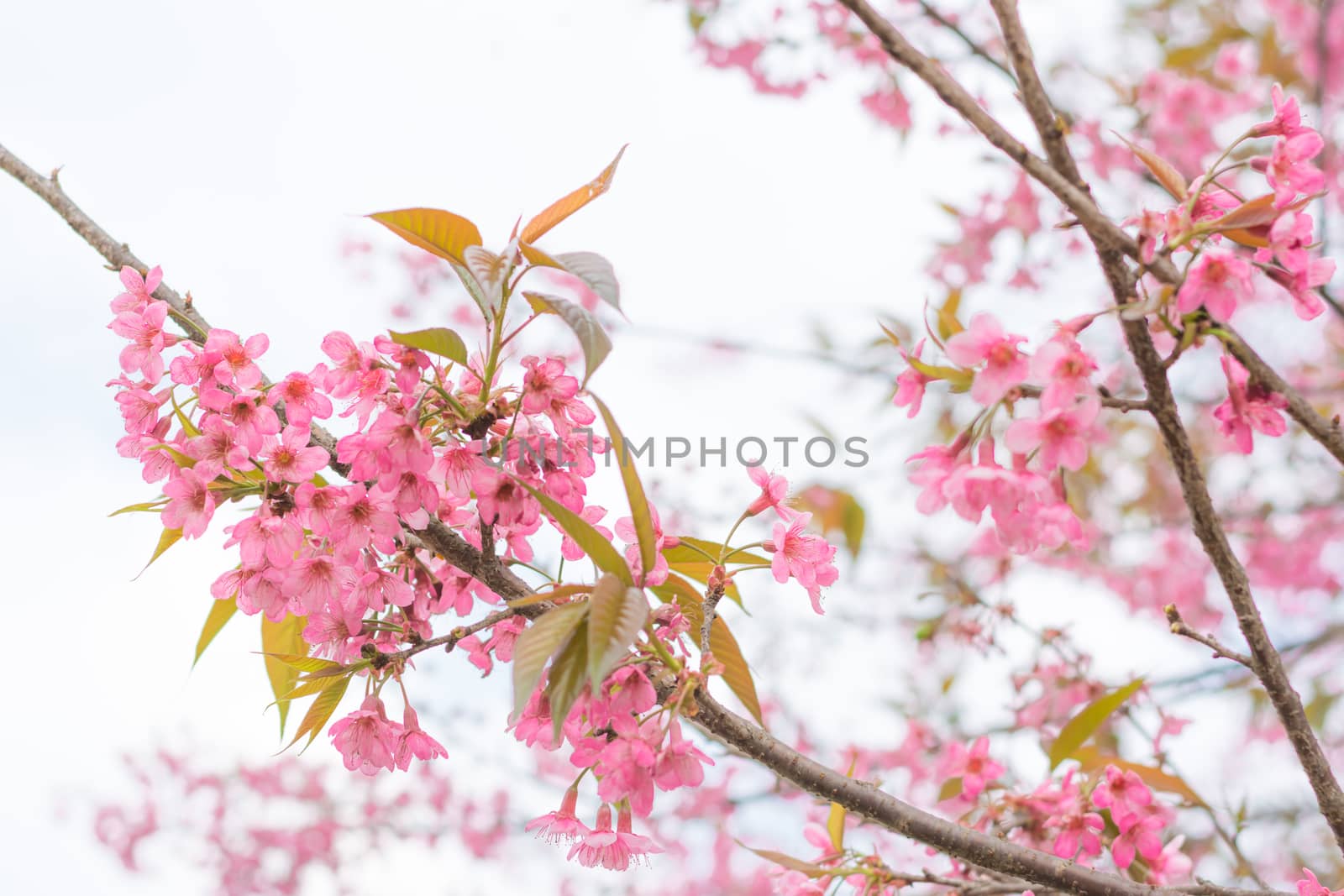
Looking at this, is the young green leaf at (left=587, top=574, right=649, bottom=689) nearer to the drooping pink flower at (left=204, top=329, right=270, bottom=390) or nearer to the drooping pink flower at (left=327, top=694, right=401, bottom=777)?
the drooping pink flower at (left=327, top=694, right=401, bottom=777)

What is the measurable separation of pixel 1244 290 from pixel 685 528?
9.05 feet

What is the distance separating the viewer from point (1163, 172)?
930 mm

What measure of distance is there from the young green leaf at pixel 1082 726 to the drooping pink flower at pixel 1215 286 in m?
0.65

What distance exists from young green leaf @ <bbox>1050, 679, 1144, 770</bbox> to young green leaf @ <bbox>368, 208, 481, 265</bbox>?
102cm

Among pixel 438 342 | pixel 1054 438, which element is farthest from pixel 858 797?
pixel 438 342

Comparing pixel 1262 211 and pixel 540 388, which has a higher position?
pixel 1262 211

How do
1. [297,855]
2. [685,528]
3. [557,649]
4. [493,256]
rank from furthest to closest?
1. [297,855]
2. [685,528]
3. [493,256]
4. [557,649]

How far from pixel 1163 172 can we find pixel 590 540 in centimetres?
65

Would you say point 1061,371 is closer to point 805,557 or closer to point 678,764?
point 805,557

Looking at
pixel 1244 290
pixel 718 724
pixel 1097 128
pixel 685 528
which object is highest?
pixel 1097 128

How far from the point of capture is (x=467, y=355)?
935 mm

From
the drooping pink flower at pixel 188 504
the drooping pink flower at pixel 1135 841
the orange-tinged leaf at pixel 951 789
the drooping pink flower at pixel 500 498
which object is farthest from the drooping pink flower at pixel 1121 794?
the drooping pink flower at pixel 188 504

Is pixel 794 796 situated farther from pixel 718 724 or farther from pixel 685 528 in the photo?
pixel 718 724

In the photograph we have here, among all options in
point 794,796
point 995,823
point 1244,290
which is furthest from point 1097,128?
point 1244,290
